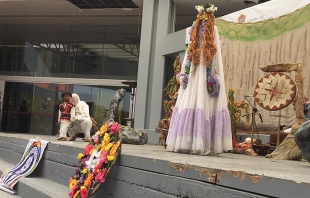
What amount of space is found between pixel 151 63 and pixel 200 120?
603 centimetres

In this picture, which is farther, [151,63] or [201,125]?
[151,63]

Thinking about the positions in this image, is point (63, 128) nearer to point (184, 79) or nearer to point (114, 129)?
point (184, 79)

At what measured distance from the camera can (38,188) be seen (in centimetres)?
375

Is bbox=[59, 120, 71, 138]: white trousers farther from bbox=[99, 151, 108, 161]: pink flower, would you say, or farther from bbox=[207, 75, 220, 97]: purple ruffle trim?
bbox=[99, 151, 108, 161]: pink flower

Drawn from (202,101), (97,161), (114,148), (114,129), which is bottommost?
(97,161)

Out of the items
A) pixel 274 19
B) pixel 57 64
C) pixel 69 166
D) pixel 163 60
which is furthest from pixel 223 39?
pixel 57 64

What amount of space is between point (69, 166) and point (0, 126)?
1134cm

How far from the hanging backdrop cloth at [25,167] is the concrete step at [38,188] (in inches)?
2.5

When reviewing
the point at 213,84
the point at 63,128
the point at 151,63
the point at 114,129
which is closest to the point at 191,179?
the point at 114,129

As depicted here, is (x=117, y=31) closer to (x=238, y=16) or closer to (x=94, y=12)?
(x=94, y=12)

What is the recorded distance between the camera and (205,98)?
461 centimetres

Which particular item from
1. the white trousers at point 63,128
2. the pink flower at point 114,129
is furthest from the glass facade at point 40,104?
the pink flower at point 114,129

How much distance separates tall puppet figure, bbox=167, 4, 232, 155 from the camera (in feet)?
14.7

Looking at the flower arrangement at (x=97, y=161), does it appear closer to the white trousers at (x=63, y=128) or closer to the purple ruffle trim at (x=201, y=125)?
the purple ruffle trim at (x=201, y=125)
